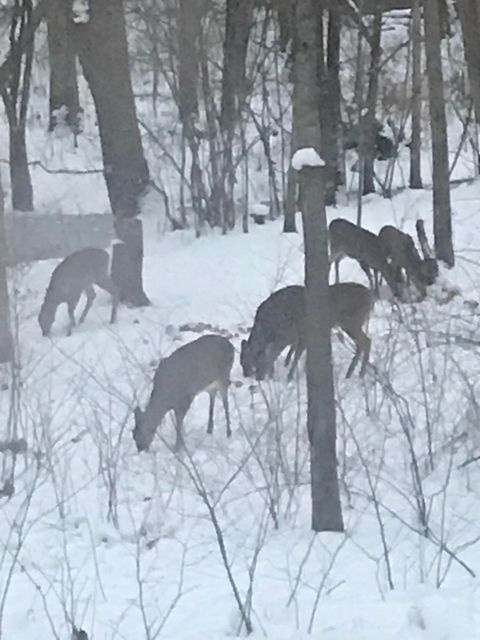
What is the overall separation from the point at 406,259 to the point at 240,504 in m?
7.18

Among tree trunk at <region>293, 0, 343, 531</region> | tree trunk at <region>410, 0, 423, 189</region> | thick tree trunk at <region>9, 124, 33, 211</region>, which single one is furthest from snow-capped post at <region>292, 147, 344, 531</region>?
tree trunk at <region>410, 0, 423, 189</region>

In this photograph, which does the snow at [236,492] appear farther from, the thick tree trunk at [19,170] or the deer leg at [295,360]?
the thick tree trunk at [19,170]

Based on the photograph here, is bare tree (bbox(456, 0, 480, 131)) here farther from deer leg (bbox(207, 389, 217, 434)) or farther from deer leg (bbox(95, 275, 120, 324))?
deer leg (bbox(207, 389, 217, 434))

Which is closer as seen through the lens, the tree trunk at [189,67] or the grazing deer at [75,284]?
the grazing deer at [75,284]

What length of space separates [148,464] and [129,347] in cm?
384

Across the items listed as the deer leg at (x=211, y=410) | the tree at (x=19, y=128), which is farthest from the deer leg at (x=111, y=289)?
the tree at (x=19, y=128)

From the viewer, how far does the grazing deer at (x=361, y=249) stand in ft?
52.1

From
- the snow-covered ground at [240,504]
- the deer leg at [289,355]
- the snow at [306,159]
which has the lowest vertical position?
the snow-covered ground at [240,504]

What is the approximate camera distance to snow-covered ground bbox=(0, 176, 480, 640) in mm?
7145

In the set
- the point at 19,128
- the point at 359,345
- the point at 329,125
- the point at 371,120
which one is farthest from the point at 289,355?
the point at 19,128

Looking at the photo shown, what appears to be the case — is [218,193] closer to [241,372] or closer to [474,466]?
[241,372]

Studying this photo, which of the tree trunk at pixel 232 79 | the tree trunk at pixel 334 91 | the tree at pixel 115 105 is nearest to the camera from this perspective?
the tree at pixel 115 105

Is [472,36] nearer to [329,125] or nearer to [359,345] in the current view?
[359,345]

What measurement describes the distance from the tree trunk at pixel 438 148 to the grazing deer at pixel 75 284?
414cm
